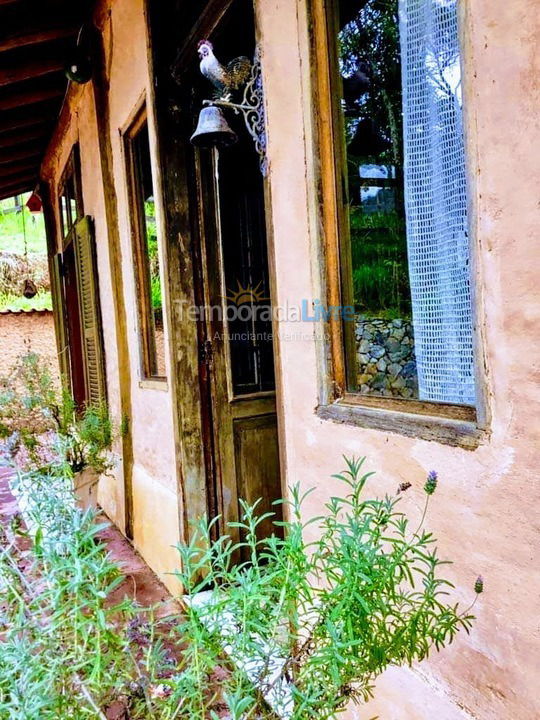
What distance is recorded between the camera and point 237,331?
2910 mm

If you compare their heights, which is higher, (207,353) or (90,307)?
(90,307)

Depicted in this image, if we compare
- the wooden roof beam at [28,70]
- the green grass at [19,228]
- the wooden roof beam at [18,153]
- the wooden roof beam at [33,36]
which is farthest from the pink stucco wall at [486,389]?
the green grass at [19,228]

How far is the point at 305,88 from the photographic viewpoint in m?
1.63

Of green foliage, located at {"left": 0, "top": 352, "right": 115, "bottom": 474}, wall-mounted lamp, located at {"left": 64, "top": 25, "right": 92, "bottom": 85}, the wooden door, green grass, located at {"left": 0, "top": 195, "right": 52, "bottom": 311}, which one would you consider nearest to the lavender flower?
the wooden door

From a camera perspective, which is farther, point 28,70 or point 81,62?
point 28,70

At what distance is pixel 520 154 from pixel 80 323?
191 inches

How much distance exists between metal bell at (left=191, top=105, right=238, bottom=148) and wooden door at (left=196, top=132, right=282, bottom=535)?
61 cm

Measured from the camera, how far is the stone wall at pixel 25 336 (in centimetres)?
834

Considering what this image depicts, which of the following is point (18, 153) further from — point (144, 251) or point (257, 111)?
point (257, 111)

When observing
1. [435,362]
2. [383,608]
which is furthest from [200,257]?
[383,608]

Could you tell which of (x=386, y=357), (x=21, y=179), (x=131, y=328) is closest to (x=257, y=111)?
(x=386, y=357)

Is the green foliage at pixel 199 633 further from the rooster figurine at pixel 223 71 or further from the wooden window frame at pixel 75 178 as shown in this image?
the wooden window frame at pixel 75 178

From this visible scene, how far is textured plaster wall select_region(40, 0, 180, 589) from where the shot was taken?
2.99m

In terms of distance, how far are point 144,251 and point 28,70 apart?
6.27ft
